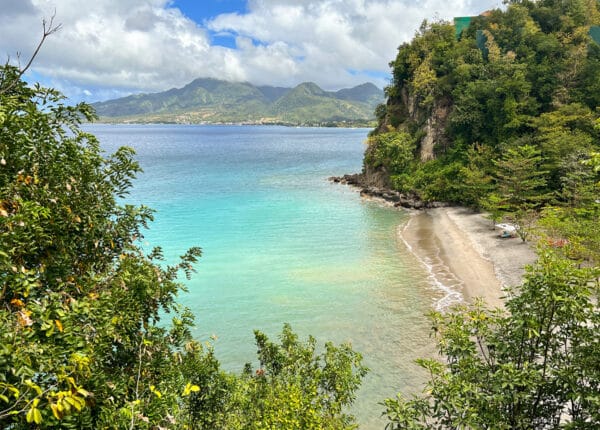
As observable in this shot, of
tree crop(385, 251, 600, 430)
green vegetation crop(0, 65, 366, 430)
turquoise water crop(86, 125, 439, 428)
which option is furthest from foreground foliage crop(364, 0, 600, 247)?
green vegetation crop(0, 65, 366, 430)

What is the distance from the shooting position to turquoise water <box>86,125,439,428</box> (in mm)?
18547

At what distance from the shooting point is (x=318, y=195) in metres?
56.1

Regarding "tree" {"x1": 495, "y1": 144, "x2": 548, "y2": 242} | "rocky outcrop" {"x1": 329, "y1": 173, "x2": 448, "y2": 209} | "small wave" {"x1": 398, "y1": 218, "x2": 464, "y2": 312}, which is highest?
"tree" {"x1": 495, "y1": 144, "x2": 548, "y2": 242}

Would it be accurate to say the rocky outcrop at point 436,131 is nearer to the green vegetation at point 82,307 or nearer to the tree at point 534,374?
the tree at point 534,374

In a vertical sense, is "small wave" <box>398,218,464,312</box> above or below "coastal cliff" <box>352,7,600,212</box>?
below

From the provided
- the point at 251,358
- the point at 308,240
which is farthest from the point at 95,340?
the point at 308,240

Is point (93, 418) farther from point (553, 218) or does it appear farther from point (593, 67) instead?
point (593, 67)

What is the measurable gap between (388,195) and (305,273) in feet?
92.1

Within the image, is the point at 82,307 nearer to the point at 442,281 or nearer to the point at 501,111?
the point at 442,281

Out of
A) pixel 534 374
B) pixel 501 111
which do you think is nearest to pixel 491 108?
pixel 501 111

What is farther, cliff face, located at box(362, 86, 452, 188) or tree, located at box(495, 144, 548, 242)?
cliff face, located at box(362, 86, 452, 188)

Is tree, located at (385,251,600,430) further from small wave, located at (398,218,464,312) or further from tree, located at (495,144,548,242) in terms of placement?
tree, located at (495,144,548,242)

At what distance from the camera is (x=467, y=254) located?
3019 centimetres

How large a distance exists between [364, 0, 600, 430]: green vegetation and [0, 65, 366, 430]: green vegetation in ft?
11.1
